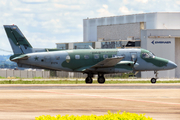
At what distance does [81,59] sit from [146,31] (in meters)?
33.4

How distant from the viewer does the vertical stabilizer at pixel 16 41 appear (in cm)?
3691

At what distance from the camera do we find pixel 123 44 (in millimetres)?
75688

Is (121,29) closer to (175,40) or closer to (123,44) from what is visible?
(123,44)

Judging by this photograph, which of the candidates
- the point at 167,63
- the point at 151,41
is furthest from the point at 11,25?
the point at 151,41

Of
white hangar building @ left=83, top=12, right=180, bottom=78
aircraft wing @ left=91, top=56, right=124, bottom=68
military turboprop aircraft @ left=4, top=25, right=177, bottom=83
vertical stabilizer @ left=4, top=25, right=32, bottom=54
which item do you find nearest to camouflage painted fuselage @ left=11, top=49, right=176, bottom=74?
military turboprop aircraft @ left=4, top=25, right=177, bottom=83

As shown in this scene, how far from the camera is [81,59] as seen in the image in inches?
1459

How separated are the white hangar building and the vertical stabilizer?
119 ft

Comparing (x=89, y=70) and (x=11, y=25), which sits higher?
(x=11, y=25)

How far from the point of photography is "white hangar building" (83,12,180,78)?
219 feet

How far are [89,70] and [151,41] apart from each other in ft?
109

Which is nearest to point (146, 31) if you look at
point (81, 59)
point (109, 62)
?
point (81, 59)

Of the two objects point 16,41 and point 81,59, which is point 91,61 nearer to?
point 81,59

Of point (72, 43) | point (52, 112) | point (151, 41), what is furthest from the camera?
point (72, 43)

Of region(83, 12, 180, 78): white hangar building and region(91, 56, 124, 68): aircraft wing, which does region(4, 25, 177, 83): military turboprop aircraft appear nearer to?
region(91, 56, 124, 68): aircraft wing
